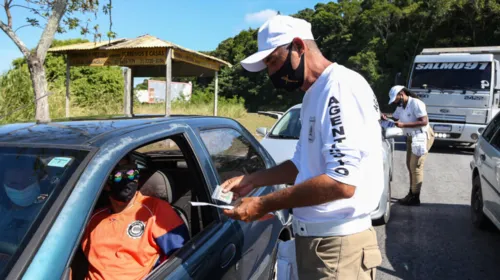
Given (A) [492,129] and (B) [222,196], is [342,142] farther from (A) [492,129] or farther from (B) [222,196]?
(A) [492,129]

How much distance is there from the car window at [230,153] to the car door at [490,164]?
2406mm

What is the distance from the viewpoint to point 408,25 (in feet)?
120

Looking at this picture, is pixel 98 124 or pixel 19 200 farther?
pixel 98 124

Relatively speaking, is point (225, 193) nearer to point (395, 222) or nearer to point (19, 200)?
point (19, 200)

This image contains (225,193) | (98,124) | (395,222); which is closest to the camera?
(225,193)

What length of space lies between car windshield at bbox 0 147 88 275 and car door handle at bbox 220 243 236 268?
88 cm

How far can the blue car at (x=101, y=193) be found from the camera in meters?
1.38

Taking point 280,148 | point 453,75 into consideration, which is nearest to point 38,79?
point 280,148

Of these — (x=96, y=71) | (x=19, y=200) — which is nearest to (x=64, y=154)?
(x=19, y=200)

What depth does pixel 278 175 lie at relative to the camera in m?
2.14

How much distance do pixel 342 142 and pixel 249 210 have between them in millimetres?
478

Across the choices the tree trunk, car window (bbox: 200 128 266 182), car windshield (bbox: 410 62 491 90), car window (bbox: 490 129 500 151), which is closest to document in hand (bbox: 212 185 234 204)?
car window (bbox: 200 128 266 182)

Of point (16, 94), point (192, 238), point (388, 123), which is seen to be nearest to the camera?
point (192, 238)

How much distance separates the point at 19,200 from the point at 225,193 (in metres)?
0.91
